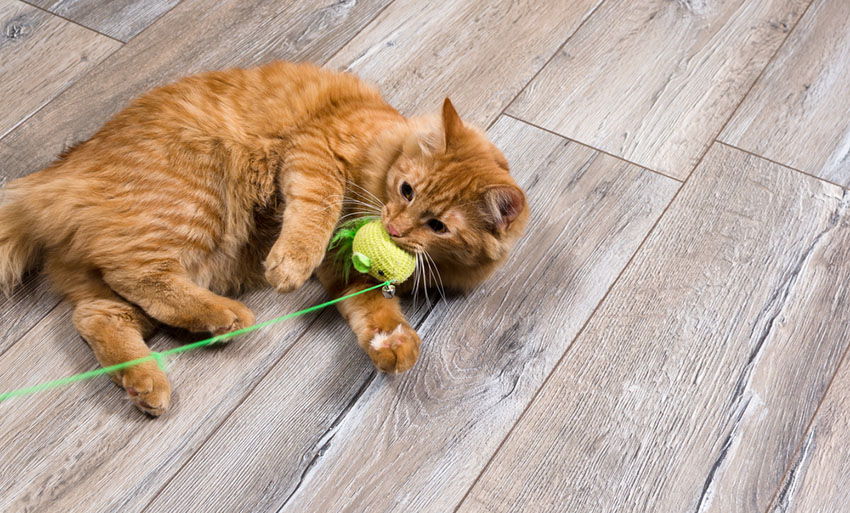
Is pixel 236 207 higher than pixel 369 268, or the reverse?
pixel 236 207

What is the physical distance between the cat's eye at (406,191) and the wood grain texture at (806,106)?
1017 millimetres

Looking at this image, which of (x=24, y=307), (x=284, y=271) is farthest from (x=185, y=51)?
(x=284, y=271)

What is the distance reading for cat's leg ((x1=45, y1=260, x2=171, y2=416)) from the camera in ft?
4.48

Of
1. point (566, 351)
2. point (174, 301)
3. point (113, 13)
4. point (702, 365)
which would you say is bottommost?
point (702, 365)

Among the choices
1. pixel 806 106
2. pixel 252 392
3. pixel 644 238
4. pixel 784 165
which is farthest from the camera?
pixel 806 106

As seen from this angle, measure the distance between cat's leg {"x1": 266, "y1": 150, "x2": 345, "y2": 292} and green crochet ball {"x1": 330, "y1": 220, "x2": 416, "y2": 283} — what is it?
0.25ft

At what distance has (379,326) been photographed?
1.47 m

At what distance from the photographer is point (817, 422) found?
149cm

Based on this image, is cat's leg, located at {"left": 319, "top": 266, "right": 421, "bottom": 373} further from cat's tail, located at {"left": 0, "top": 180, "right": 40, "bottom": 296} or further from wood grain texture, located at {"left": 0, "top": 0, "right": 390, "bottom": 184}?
wood grain texture, located at {"left": 0, "top": 0, "right": 390, "bottom": 184}

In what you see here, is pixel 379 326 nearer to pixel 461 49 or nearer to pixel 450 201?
pixel 450 201

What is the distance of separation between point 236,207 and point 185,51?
0.75 m

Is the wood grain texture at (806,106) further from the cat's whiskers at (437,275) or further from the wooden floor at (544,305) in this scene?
the cat's whiskers at (437,275)

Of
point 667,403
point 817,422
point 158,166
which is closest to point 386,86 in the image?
point 158,166

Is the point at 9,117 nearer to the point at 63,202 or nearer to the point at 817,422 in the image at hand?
the point at 63,202
